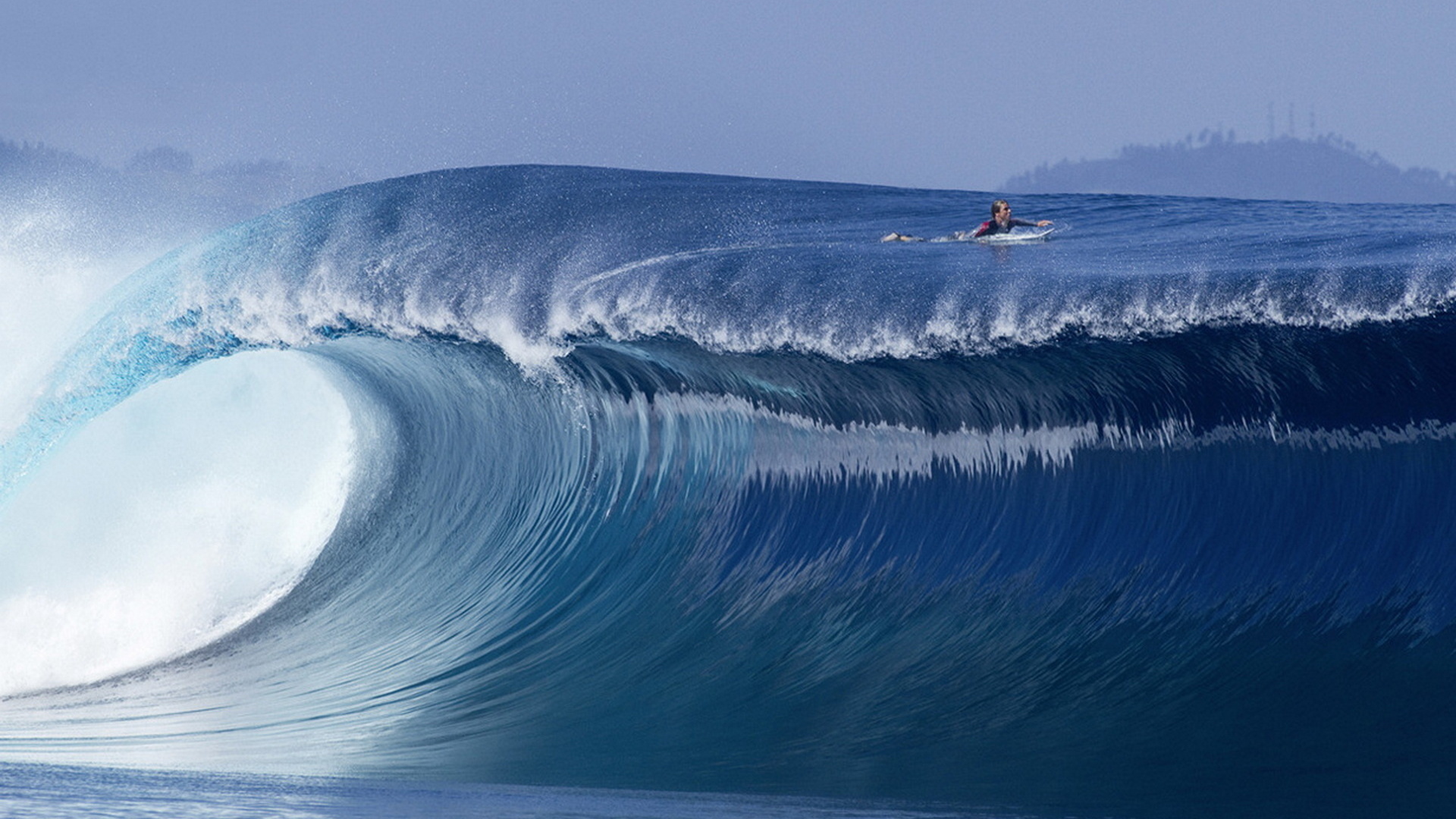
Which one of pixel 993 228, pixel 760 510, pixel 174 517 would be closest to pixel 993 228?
pixel 993 228

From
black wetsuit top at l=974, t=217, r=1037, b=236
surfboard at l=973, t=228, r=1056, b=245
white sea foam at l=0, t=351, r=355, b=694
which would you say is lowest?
white sea foam at l=0, t=351, r=355, b=694

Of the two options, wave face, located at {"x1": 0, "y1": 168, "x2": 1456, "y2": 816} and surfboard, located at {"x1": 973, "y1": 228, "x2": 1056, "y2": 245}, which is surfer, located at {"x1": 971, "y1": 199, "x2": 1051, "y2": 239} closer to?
surfboard, located at {"x1": 973, "y1": 228, "x2": 1056, "y2": 245}

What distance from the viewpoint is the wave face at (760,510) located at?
5.70 m

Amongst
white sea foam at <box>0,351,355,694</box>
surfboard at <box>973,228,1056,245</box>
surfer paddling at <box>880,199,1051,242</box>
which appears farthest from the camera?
surfer paddling at <box>880,199,1051,242</box>

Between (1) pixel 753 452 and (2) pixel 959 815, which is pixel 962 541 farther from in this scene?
(2) pixel 959 815

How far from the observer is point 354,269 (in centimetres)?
909

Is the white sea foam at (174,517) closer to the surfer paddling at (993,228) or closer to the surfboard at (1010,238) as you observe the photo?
the surfer paddling at (993,228)

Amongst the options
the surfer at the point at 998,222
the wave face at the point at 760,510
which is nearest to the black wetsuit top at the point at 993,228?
the surfer at the point at 998,222

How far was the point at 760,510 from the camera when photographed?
8070mm

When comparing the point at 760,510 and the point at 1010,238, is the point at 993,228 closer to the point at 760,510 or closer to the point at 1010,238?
the point at 1010,238

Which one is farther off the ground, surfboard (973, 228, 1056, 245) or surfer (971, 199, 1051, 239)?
surfer (971, 199, 1051, 239)

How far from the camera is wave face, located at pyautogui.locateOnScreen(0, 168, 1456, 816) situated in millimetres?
5703

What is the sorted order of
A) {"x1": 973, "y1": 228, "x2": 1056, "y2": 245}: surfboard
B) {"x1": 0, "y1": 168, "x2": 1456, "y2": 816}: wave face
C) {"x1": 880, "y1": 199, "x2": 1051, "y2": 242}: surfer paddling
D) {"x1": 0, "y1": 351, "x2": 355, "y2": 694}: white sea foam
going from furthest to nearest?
{"x1": 880, "y1": 199, "x2": 1051, "y2": 242}: surfer paddling, {"x1": 973, "y1": 228, "x2": 1056, "y2": 245}: surfboard, {"x1": 0, "y1": 351, "x2": 355, "y2": 694}: white sea foam, {"x1": 0, "y1": 168, "x2": 1456, "y2": 816}: wave face

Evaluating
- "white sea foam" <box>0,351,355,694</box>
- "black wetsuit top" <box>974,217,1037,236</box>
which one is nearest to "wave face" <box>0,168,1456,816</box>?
"white sea foam" <box>0,351,355,694</box>
